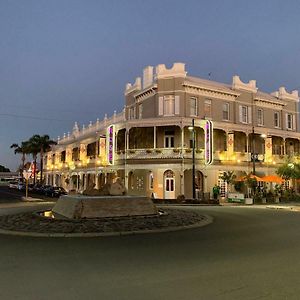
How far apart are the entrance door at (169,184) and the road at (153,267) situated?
24356mm

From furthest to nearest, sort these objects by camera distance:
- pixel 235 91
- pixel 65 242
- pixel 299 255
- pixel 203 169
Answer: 1. pixel 235 91
2. pixel 203 169
3. pixel 65 242
4. pixel 299 255

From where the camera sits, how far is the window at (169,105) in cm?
3828

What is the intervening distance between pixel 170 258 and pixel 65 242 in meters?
3.88

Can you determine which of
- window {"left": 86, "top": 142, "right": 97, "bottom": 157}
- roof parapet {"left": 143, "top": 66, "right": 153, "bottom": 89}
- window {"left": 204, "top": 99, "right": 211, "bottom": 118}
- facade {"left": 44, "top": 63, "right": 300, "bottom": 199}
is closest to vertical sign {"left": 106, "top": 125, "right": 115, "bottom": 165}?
facade {"left": 44, "top": 63, "right": 300, "bottom": 199}

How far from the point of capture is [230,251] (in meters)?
9.93

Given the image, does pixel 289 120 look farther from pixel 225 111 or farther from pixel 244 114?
pixel 225 111

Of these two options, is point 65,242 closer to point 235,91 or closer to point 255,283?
point 255,283

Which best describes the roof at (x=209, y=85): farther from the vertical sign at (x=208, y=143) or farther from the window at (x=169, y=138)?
the window at (x=169, y=138)

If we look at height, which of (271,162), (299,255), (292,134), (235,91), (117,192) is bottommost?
(299,255)

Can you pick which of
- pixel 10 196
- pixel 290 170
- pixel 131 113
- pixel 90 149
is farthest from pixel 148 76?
pixel 10 196

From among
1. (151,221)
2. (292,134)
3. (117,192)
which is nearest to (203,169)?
(292,134)

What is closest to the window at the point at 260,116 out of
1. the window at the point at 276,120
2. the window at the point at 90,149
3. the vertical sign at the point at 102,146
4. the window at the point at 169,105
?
the window at the point at 276,120

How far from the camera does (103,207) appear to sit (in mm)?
16766

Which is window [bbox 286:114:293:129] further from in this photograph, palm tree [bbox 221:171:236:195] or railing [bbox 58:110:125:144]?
railing [bbox 58:110:125:144]
